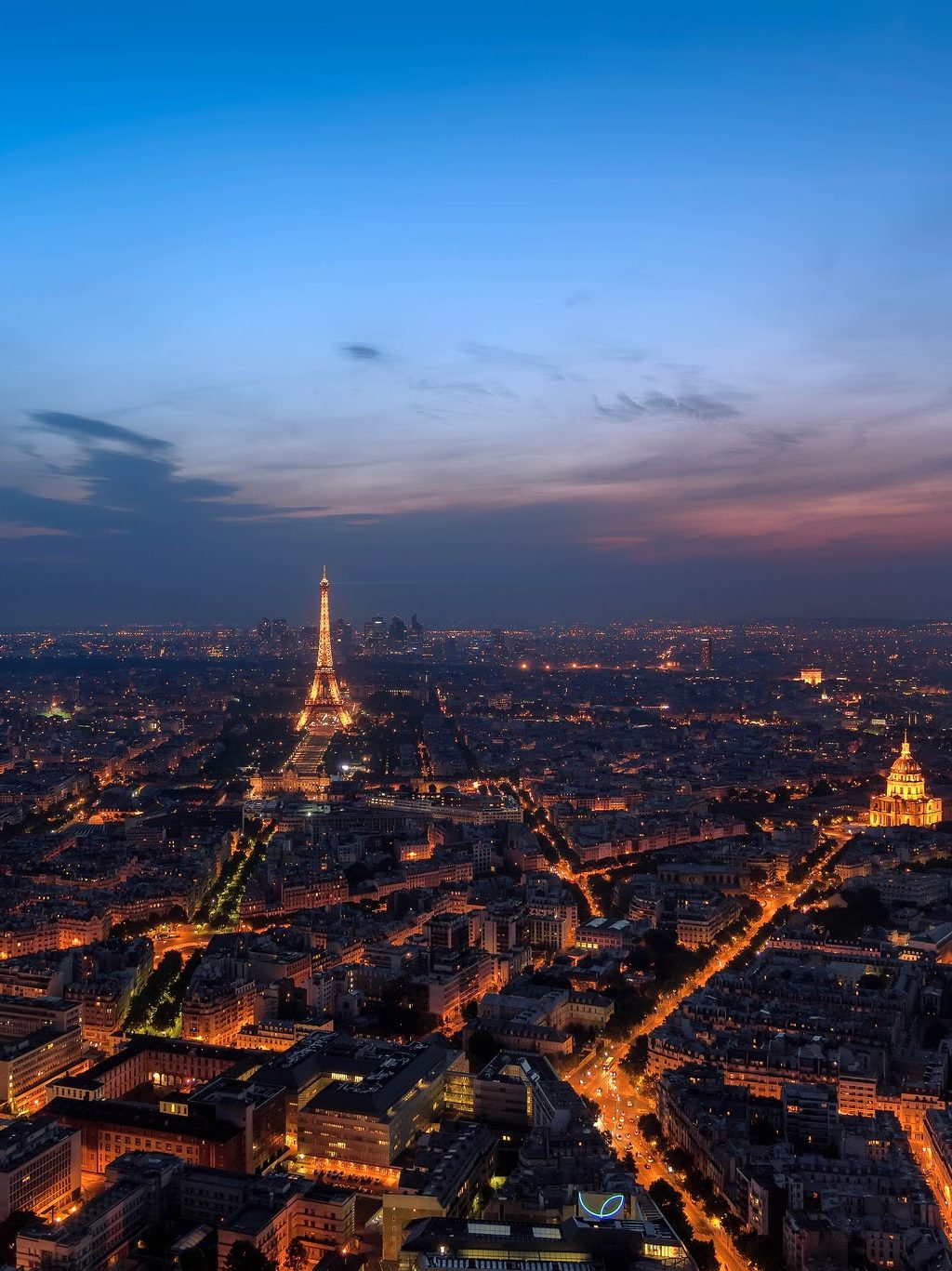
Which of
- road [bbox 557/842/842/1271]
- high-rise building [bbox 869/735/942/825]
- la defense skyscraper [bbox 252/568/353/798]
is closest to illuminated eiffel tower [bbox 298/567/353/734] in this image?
la defense skyscraper [bbox 252/568/353/798]

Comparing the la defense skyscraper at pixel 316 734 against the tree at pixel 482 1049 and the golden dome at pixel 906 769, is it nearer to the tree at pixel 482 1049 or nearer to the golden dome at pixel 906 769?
the golden dome at pixel 906 769

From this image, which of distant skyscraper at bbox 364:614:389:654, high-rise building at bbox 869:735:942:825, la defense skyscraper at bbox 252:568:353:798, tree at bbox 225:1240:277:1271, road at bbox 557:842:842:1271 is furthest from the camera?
distant skyscraper at bbox 364:614:389:654

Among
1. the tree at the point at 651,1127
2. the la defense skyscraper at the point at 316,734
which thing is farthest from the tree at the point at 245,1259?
the la defense skyscraper at the point at 316,734

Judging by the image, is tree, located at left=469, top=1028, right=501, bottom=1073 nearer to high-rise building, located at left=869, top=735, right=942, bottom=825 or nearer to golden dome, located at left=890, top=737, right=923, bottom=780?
high-rise building, located at left=869, top=735, right=942, bottom=825

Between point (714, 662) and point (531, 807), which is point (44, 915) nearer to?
point (531, 807)

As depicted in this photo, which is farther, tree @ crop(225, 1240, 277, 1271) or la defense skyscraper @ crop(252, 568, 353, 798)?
la defense skyscraper @ crop(252, 568, 353, 798)

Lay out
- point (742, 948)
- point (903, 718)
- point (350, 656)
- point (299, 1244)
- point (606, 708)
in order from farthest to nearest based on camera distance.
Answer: point (350, 656)
point (606, 708)
point (903, 718)
point (742, 948)
point (299, 1244)

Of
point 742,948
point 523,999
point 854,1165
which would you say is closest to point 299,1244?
point 854,1165
